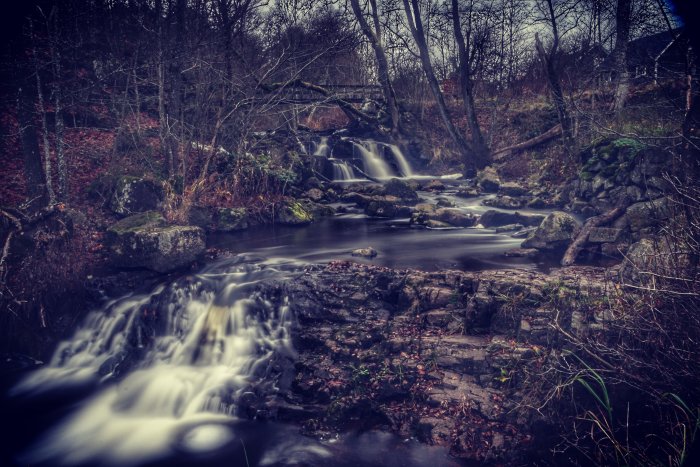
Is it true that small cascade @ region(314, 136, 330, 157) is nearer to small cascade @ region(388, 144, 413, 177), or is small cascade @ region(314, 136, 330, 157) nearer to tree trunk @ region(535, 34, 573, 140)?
small cascade @ region(388, 144, 413, 177)

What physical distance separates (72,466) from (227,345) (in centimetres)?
257

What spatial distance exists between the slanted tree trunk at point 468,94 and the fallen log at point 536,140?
830 millimetres

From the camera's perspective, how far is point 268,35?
14.5 metres

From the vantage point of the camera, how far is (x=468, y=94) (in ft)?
56.6

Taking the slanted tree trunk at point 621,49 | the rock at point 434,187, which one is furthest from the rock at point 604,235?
the rock at point 434,187

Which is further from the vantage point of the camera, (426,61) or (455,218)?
(426,61)

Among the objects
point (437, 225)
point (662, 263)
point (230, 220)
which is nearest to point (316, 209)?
point (230, 220)

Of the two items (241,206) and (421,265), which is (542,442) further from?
(241,206)

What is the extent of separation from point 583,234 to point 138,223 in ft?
32.2

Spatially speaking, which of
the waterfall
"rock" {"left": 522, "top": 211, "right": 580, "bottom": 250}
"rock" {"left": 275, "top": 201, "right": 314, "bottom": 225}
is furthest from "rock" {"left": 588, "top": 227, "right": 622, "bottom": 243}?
the waterfall

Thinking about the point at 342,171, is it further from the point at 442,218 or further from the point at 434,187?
the point at 442,218

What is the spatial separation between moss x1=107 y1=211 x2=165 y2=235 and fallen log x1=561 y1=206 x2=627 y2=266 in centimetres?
886

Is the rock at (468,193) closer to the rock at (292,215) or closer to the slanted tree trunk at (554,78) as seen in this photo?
the slanted tree trunk at (554,78)

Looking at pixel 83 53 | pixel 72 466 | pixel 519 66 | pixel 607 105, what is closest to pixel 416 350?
pixel 72 466
